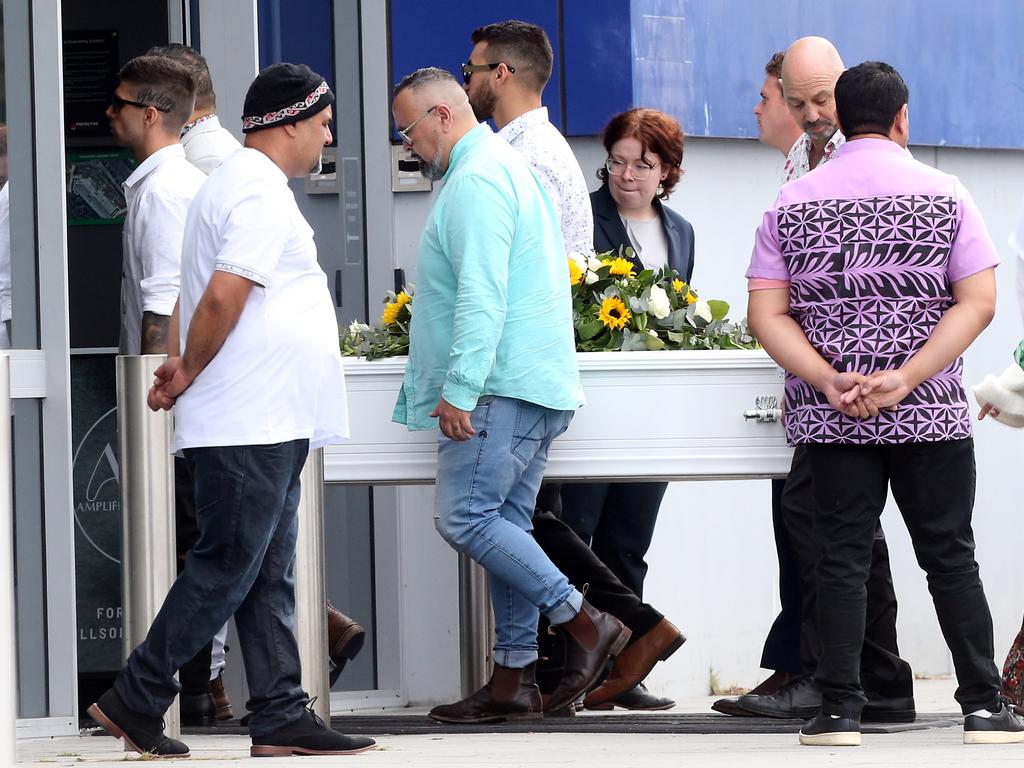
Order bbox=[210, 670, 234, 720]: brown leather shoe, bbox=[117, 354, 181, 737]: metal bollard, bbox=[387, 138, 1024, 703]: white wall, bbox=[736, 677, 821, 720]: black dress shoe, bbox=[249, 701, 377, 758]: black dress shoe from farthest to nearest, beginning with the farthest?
bbox=[387, 138, 1024, 703]: white wall
bbox=[210, 670, 234, 720]: brown leather shoe
bbox=[736, 677, 821, 720]: black dress shoe
bbox=[117, 354, 181, 737]: metal bollard
bbox=[249, 701, 377, 758]: black dress shoe

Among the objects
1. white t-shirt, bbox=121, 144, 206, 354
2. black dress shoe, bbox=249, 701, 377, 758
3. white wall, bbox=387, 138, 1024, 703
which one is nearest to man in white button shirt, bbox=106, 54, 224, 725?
Result: white t-shirt, bbox=121, 144, 206, 354

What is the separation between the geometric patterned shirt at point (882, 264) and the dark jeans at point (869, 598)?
58 cm

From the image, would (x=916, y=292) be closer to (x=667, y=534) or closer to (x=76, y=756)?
(x=76, y=756)

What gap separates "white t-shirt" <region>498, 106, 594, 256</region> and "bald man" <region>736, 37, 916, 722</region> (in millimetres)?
625

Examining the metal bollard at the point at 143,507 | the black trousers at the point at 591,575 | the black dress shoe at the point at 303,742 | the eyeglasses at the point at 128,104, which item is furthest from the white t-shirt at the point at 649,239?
the black dress shoe at the point at 303,742

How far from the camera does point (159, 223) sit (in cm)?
537

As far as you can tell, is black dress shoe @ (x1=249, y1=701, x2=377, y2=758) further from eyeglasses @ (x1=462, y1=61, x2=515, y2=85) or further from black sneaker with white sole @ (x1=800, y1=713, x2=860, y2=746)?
eyeglasses @ (x1=462, y1=61, x2=515, y2=85)

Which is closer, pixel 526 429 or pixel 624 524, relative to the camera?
pixel 526 429

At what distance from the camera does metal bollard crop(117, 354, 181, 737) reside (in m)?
4.69

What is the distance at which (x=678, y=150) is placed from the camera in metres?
6.32

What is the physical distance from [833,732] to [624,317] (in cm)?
139

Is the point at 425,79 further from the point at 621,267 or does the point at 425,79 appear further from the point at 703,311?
the point at 703,311

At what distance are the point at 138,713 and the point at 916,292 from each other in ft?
6.63

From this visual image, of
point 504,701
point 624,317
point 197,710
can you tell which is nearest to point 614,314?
point 624,317
